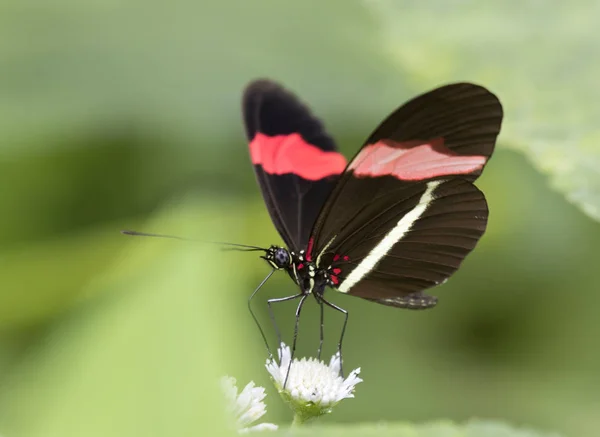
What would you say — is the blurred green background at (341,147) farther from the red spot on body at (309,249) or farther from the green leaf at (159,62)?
the red spot on body at (309,249)

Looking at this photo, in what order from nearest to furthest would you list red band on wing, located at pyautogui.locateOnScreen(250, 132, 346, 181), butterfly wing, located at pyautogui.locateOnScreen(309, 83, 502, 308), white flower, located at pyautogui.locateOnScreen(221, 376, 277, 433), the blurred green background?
1. white flower, located at pyautogui.locateOnScreen(221, 376, 277, 433)
2. butterfly wing, located at pyautogui.locateOnScreen(309, 83, 502, 308)
3. red band on wing, located at pyautogui.locateOnScreen(250, 132, 346, 181)
4. the blurred green background

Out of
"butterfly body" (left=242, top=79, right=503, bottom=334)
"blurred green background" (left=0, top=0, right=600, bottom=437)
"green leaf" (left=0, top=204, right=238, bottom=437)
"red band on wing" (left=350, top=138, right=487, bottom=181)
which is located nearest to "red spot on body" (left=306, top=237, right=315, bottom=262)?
"butterfly body" (left=242, top=79, right=503, bottom=334)

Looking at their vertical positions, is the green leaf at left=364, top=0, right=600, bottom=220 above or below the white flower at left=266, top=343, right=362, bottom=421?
above

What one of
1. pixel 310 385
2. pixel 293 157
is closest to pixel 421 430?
pixel 310 385

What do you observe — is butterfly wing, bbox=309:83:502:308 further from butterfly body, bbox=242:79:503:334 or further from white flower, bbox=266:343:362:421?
white flower, bbox=266:343:362:421

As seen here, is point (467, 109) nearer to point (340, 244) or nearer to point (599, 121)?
point (340, 244)

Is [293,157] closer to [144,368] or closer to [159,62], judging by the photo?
[159,62]
